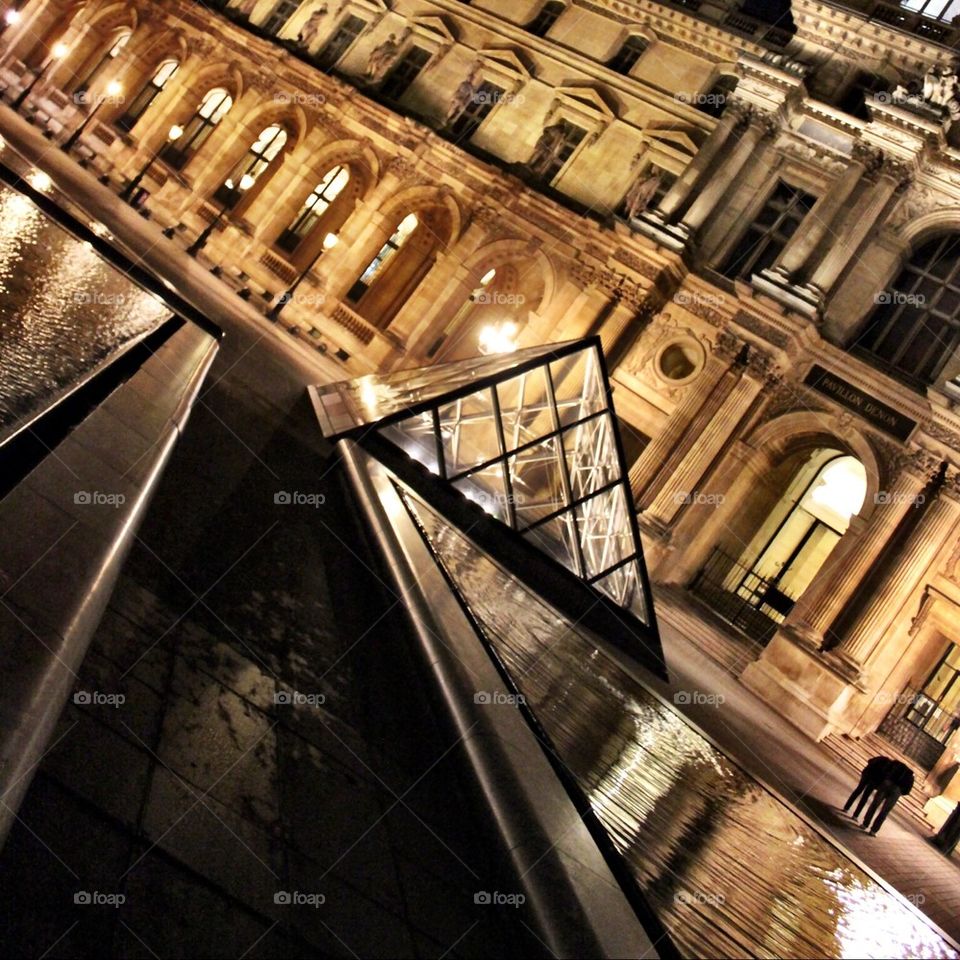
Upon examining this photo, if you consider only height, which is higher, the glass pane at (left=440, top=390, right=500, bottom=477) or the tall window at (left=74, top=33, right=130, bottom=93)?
the tall window at (left=74, top=33, right=130, bottom=93)

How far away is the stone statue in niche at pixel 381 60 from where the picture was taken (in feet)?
95.8

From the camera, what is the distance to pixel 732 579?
21984 millimetres

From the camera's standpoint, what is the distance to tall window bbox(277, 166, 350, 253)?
98.0 feet

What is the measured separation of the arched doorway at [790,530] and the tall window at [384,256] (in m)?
14.4

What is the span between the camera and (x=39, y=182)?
38.5 ft

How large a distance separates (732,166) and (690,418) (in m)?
7.69

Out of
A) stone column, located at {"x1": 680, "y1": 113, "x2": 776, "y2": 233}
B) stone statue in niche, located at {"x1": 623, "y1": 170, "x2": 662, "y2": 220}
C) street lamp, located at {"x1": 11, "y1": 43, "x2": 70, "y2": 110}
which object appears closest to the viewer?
stone column, located at {"x1": 680, "y1": 113, "x2": 776, "y2": 233}

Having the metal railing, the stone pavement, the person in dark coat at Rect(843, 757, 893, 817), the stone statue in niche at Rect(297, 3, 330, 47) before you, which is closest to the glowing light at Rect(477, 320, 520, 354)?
the metal railing

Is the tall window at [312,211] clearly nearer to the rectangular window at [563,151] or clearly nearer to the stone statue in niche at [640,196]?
the rectangular window at [563,151]

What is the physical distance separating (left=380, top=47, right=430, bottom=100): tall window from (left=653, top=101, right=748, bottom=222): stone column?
1127 cm

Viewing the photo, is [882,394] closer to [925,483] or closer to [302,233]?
[925,483]

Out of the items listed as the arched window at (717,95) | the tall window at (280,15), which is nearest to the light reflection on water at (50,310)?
the arched window at (717,95)

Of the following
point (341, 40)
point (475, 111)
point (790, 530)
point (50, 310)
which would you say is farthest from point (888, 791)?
point (341, 40)

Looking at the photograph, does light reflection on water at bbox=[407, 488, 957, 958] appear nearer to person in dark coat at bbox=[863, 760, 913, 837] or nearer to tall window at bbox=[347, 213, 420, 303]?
person in dark coat at bbox=[863, 760, 913, 837]
